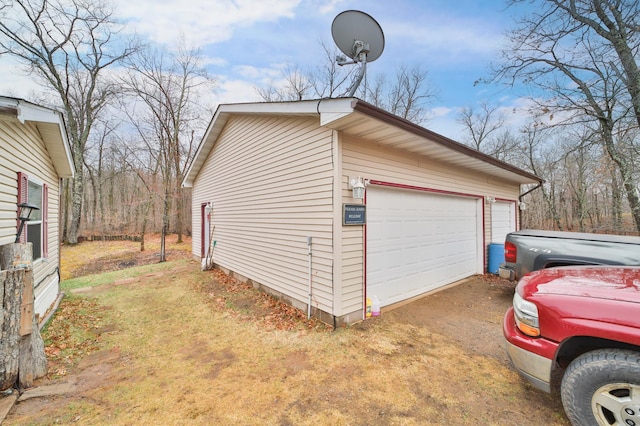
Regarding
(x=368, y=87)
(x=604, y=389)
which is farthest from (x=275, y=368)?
(x=368, y=87)

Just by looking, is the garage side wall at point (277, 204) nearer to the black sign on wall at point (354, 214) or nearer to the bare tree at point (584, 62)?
the black sign on wall at point (354, 214)

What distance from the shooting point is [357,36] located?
15.0ft

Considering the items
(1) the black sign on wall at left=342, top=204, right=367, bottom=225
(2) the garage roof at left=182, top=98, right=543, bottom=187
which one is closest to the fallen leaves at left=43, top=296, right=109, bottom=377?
(1) the black sign on wall at left=342, top=204, right=367, bottom=225

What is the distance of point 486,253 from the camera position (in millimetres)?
7305

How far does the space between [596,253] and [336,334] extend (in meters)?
4.09

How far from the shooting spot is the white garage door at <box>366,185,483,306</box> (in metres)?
4.59

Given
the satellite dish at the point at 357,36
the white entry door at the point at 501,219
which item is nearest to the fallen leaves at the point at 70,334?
the satellite dish at the point at 357,36

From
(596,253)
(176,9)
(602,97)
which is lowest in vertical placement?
(596,253)

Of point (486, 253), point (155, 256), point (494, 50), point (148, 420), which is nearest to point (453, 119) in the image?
point (494, 50)

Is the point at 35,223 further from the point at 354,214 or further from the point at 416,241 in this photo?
the point at 416,241

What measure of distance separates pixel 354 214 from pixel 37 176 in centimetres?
570

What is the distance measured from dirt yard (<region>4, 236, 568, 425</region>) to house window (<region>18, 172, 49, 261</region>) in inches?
52.0

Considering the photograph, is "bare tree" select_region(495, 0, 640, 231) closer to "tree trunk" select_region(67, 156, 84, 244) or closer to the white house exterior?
the white house exterior

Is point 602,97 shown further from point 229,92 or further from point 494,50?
point 229,92
